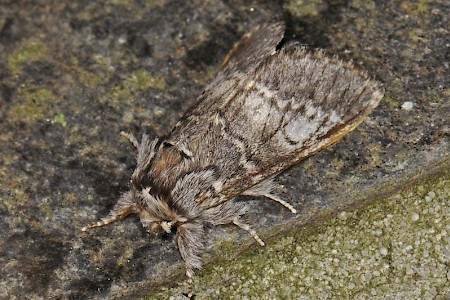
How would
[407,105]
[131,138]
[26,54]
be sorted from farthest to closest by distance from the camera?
[26,54], [131,138], [407,105]

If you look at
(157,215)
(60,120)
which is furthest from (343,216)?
(60,120)

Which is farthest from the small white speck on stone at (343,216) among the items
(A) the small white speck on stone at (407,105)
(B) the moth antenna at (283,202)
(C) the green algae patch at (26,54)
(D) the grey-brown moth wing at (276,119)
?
(C) the green algae patch at (26,54)

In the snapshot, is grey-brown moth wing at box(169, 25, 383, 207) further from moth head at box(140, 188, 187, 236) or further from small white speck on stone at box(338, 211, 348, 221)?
small white speck on stone at box(338, 211, 348, 221)

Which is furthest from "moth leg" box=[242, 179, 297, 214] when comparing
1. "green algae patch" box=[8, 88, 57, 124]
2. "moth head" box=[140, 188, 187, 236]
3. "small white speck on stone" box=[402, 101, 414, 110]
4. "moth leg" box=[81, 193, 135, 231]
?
"green algae patch" box=[8, 88, 57, 124]

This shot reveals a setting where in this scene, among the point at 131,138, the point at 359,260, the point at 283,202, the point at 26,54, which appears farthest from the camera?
the point at 26,54

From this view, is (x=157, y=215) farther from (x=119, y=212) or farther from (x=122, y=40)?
(x=122, y=40)

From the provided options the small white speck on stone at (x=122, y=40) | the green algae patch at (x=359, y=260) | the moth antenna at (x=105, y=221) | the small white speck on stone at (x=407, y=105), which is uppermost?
the small white speck on stone at (x=122, y=40)

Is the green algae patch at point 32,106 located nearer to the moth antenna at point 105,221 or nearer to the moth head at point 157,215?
the moth antenna at point 105,221
